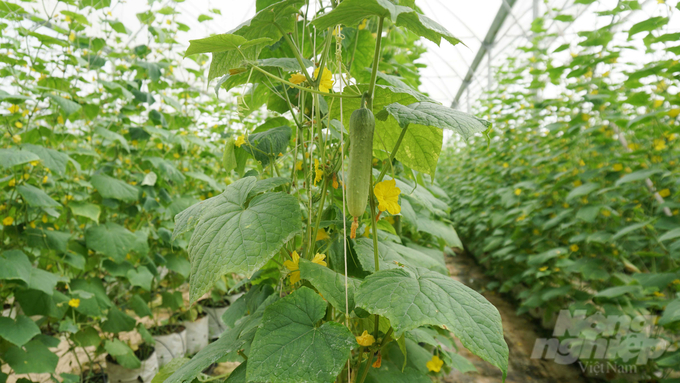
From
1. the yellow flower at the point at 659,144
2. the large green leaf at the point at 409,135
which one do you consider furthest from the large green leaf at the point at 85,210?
the yellow flower at the point at 659,144

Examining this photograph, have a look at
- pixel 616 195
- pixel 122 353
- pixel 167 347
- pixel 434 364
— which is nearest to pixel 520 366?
pixel 616 195

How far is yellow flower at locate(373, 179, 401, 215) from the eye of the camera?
2.29 feet

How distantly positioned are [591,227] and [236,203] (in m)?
2.95

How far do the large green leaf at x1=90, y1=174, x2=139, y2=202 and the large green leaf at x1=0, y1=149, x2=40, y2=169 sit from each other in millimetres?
471

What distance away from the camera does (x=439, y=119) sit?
1.91ft

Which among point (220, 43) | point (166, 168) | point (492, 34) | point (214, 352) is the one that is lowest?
point (214, 352)

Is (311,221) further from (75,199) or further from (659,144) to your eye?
(659,144)

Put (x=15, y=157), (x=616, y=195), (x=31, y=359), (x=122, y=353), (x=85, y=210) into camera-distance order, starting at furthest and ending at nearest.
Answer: (x=616, y=195), (x=122, y=353), (x=85, y=210), (x=31, y=359), (x=15, y=157)

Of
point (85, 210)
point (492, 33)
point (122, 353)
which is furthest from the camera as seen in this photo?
point (492, 33)

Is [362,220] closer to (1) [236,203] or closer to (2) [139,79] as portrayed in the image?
(1) [236,203]

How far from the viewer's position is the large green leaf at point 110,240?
1.92 m

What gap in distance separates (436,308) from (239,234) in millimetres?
328

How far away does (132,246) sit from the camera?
2.03m

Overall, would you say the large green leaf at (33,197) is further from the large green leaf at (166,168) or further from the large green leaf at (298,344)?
the large green leaf at (298,344)
